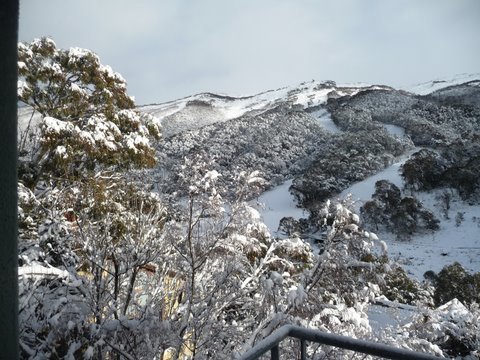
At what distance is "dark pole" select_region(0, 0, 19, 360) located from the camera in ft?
2.69

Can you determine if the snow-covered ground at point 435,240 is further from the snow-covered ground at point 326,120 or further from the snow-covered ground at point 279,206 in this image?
the snow-covered ground at point 326,120

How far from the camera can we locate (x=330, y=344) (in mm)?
1828

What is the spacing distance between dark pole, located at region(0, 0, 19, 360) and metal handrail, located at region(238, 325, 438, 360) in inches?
38.7

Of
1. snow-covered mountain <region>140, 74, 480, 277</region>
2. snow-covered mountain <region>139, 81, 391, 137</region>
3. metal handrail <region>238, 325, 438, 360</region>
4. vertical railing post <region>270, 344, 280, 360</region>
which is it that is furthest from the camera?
snow-covered mountain <region>139, 81, 391, 137</region>

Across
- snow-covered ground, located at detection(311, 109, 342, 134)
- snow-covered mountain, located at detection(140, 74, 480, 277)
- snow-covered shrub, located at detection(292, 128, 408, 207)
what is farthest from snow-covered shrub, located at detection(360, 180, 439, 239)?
snow-covered ground, located at detection(311, 109, 342, 134)

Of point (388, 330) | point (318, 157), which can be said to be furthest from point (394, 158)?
point (388, 330)

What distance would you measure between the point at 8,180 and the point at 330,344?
5.19ft

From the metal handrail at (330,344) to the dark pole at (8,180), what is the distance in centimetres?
98

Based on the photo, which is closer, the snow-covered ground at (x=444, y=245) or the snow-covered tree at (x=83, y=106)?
the snow-covered tree at (x=83, y=106)

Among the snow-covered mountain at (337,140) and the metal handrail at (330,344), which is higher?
the snow-covered mountain at (337,140)

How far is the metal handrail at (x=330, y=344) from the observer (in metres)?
1.62

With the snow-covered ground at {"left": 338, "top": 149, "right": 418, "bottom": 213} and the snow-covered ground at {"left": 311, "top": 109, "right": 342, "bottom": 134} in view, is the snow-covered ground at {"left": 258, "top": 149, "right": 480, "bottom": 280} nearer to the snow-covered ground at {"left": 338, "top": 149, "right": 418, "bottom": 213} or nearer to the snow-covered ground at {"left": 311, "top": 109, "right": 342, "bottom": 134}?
the snow-covered ground at {"left": 338, "top": 149, "right": 418, "bottom": 213}

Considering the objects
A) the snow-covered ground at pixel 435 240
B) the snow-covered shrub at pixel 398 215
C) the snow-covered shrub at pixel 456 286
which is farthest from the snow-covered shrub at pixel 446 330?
the snow-covered shrub at pixel 398 215

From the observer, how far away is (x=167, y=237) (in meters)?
7.24
